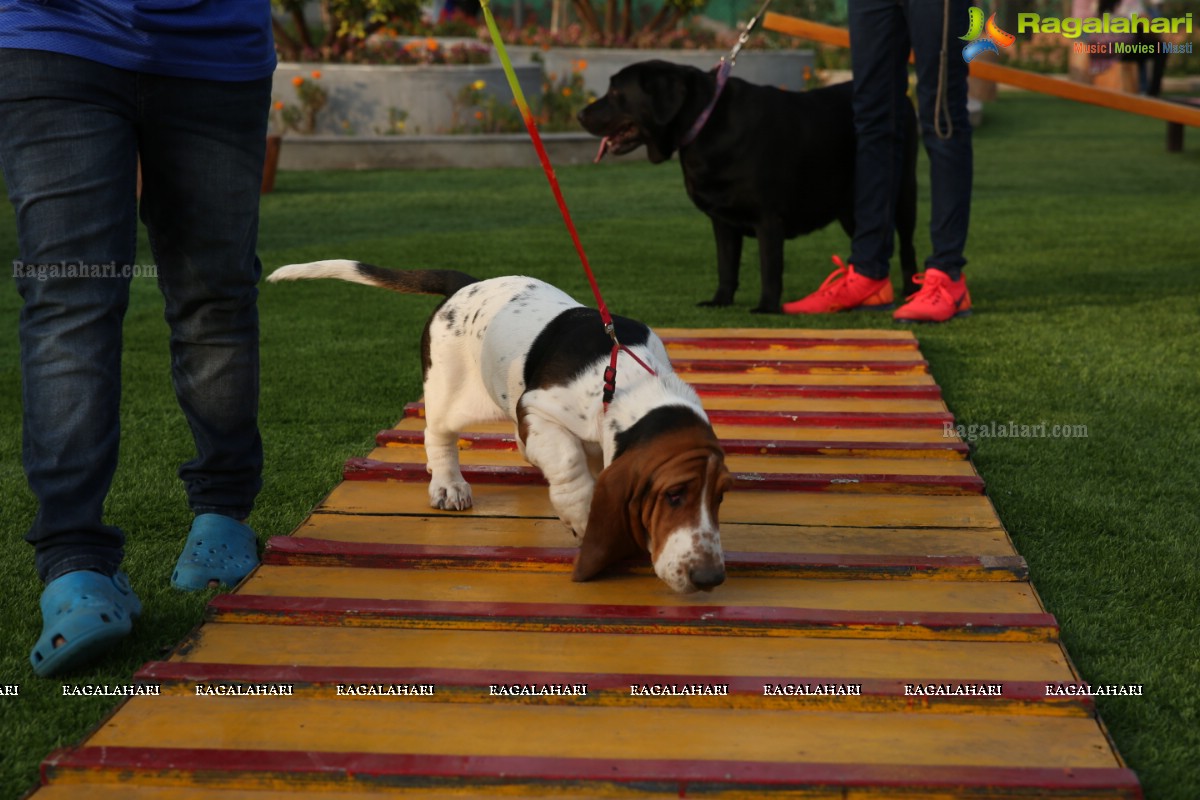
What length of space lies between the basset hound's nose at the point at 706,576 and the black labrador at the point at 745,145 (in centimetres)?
382

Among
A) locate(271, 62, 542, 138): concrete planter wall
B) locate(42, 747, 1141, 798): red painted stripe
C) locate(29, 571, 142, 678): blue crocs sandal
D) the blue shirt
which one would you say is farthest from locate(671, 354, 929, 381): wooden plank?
locate(271, 62, 542, 138): concrete planter wall

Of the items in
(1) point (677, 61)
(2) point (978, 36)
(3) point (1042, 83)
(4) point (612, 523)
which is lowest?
(4) point (612, 523)

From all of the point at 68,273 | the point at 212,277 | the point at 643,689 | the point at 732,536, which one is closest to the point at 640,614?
the point at 643,689

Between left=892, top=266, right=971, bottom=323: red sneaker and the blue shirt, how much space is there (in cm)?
395

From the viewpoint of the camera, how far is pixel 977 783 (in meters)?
2.07

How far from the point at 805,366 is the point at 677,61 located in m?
12.2

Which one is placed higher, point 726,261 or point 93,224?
point 93,224

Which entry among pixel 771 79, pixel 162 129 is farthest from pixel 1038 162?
pixel 162 129

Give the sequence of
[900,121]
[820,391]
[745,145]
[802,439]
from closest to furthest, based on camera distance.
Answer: [802,439]
[820,391]
[745,145]
[900,121]

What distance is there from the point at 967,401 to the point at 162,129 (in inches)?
122

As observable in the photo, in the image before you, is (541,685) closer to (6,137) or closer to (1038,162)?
(6,137)

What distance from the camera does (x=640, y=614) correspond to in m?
2.74

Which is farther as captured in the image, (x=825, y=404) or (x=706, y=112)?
(x=706, y=112)

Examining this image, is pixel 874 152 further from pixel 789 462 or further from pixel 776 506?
pixel 776 506
